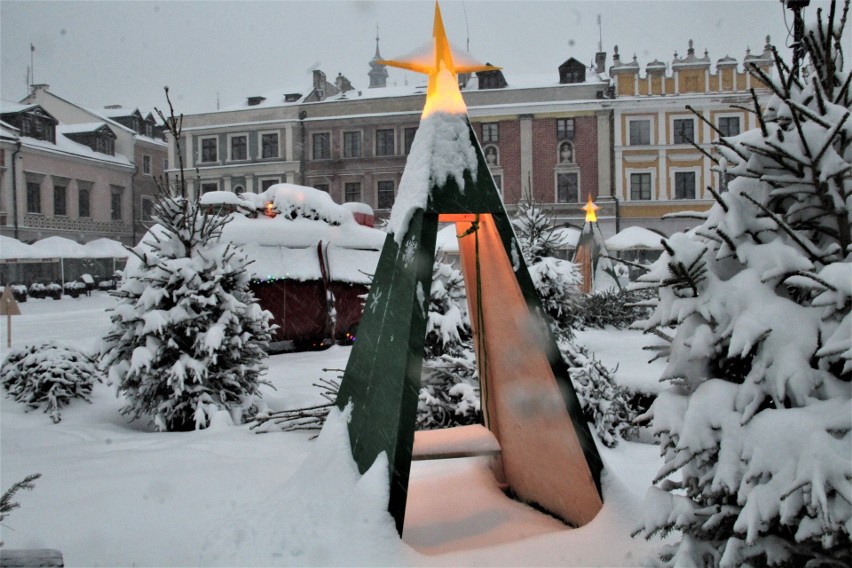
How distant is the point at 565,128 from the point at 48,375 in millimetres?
30426

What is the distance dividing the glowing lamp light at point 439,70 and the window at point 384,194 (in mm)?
32496

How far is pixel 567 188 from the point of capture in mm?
34312

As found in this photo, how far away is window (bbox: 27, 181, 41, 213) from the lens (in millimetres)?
34094

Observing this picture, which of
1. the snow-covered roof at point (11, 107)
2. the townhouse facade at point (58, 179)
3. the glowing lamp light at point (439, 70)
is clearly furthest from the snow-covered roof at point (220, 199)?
the snow-covered roof at point (11, 107)

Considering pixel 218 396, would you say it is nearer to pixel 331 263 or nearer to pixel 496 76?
pixel 331 263

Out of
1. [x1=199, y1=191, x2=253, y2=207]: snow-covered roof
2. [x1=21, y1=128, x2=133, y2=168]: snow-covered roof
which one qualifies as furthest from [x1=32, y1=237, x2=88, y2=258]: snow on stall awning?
[x1=199, y1=191, x2=253, y2=207]: snow-covered roof

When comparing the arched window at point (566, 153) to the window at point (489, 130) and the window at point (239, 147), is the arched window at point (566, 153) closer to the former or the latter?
the window at point (489, 130)

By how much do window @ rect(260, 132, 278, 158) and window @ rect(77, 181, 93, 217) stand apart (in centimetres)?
1093

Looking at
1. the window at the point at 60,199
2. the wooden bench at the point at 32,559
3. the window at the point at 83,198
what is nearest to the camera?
the wooden bench at the point at 32,559

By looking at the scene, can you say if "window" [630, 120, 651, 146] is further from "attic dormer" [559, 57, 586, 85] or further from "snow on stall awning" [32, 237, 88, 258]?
"snow on stall awning" [32, 237, 88, 258]

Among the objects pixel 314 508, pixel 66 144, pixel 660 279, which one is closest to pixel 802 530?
pixel 660 279

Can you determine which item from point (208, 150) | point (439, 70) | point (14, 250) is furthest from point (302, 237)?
point (208, 150)

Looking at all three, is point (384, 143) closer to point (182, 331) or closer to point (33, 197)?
point (33, 197)

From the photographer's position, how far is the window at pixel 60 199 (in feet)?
118
